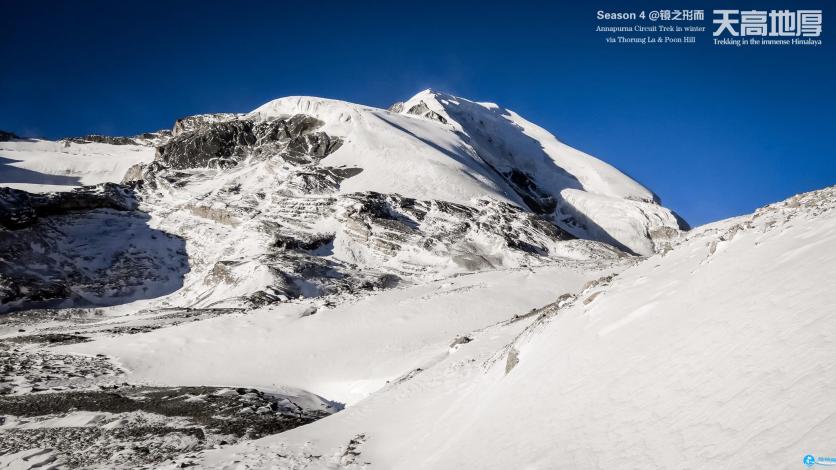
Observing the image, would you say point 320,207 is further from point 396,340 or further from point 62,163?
point 62,163

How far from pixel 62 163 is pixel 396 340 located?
154m

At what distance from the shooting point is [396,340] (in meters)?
28.8

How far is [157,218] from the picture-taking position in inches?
3460

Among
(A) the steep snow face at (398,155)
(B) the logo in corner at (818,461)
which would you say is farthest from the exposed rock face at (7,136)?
(B) the logo in corner at (818,461)

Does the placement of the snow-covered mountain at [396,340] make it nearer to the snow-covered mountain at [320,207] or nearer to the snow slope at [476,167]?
the snow-covered mountain at [320,207]

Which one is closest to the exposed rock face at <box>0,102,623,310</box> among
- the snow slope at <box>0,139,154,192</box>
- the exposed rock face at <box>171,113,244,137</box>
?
the exposed rock face at <box>171,113,244,137</box>

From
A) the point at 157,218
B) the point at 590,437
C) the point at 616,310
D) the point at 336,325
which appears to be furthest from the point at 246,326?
the point at 157,218

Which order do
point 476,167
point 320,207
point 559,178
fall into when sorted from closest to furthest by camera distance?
point 320,207 < point 476,167 < point 559,178

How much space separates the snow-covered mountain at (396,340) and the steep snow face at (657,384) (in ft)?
0.16

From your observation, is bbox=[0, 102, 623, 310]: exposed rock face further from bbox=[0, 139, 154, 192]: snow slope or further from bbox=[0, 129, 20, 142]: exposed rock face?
bbox=[0, 129, 20, 142]: exposed rock face

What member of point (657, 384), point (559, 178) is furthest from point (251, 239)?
point (559, 178)

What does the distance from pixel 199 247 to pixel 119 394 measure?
199ft

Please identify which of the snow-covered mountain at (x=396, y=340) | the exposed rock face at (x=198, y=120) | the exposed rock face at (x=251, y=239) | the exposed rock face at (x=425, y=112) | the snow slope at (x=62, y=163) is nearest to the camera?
the snow-covered mountain at (x=396, y=340)

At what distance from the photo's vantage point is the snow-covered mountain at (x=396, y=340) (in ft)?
24.4
